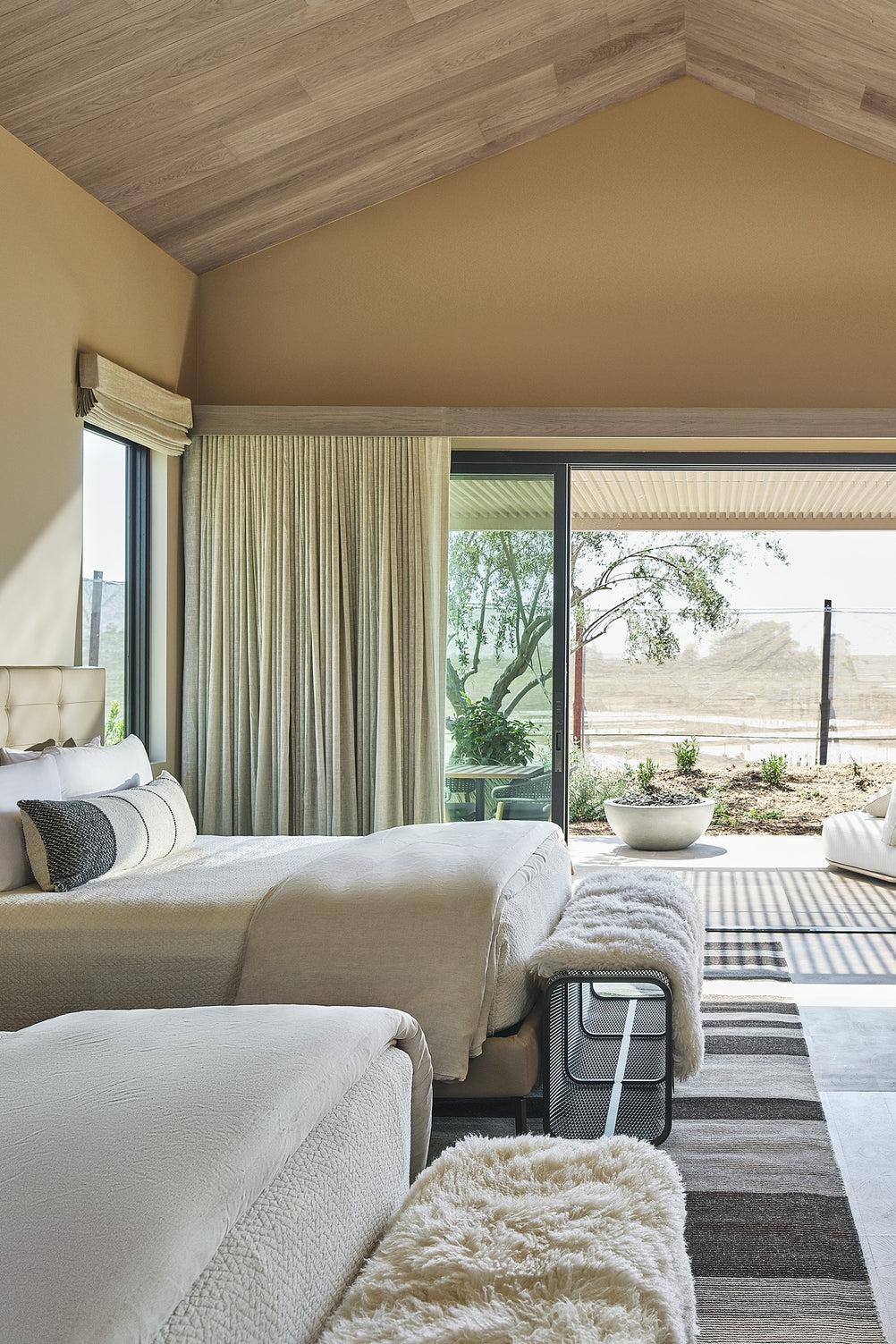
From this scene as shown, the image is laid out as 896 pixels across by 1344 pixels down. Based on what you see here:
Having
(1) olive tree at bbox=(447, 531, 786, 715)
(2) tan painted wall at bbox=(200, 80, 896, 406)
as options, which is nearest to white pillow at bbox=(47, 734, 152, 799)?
(2) tan painted wall at bbox=(200, 80, 896, 406)

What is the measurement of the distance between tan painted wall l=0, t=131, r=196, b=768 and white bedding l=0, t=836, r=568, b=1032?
3.82 ft

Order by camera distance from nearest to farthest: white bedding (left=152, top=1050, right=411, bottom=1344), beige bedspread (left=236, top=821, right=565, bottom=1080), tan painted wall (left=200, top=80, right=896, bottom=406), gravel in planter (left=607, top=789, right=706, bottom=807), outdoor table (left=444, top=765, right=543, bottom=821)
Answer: white bedding (left=152, top=1050, right=411, bottom=1344) < beige bedspread (left=236, top=821, right=565, bottom=1080) < tan painted wall (left=200, top=80, right=896, bottom=406) < outdoor table (left=444, top=765, right=543, bottom=821) < gravel in planter (left=607, top=789, right=706, bottom=807)

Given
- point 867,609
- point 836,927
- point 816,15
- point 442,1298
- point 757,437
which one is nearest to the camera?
point 442,1298

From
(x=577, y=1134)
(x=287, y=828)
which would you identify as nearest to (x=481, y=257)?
(x=287, y=828)

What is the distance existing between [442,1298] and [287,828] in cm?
368

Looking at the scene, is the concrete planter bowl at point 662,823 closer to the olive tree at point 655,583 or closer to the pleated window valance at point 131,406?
the olive tree at point 655,583

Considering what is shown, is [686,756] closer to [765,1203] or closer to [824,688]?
[824,688]

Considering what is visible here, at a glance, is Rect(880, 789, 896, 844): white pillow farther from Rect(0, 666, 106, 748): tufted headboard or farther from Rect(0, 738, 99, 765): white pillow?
Rect(0, 738, 99, 765): white pillow

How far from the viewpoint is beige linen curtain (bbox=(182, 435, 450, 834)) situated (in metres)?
4.92

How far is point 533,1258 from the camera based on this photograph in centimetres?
138

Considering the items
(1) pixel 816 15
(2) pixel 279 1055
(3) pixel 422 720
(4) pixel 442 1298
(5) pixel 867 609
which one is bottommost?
(4) pixel 442 1298

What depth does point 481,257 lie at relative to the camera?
4918 millimetres

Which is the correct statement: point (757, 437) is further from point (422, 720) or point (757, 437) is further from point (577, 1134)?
point (577, 1134)

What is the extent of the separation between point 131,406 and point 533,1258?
3663 mm
